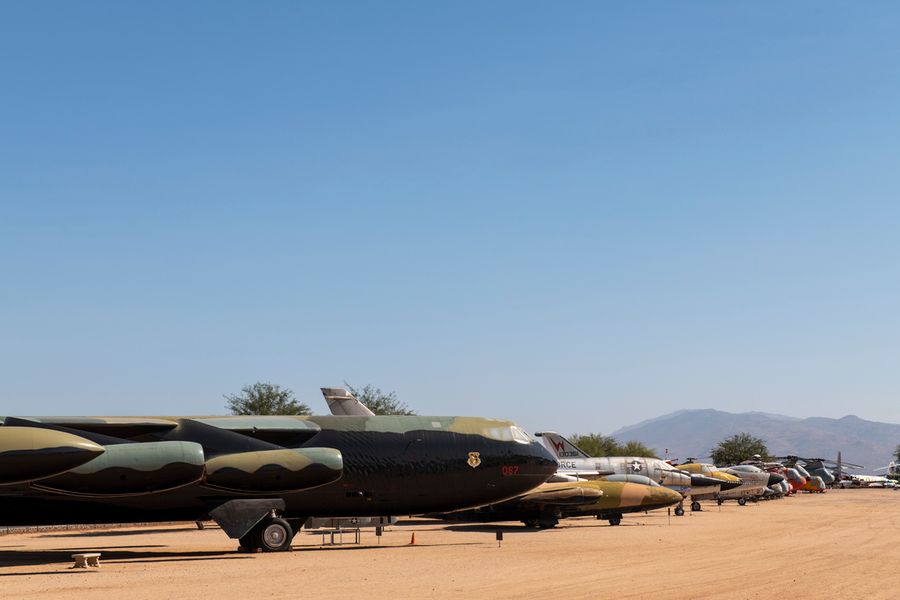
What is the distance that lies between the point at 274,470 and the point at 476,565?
6772 mm

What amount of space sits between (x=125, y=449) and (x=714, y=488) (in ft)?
131

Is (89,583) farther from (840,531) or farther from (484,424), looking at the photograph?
(840,531)

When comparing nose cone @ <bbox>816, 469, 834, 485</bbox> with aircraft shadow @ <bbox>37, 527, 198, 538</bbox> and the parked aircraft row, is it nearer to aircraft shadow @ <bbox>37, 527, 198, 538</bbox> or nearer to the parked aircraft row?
aircraft shadow @ <bbox>37, 527, 198, 538</bbox>

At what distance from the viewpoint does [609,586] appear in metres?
19.1

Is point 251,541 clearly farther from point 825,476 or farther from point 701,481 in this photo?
point 825,476

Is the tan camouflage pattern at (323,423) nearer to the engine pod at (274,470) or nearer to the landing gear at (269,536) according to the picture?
the engine pod at (274,470)

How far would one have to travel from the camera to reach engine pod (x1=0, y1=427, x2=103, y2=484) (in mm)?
22906

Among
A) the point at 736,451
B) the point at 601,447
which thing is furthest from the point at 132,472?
the point at 736,451

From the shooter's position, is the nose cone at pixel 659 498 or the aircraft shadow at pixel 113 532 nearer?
the aircraft shadow at pixel 113 532

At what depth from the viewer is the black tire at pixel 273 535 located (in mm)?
28062

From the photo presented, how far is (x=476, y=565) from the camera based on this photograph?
78.1 feet

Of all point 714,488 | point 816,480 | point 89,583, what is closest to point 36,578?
point 89,583

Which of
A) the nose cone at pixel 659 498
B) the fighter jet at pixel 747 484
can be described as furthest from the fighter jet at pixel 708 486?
the nose cone at pixel 659 498

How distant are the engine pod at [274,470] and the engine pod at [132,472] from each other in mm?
1181
